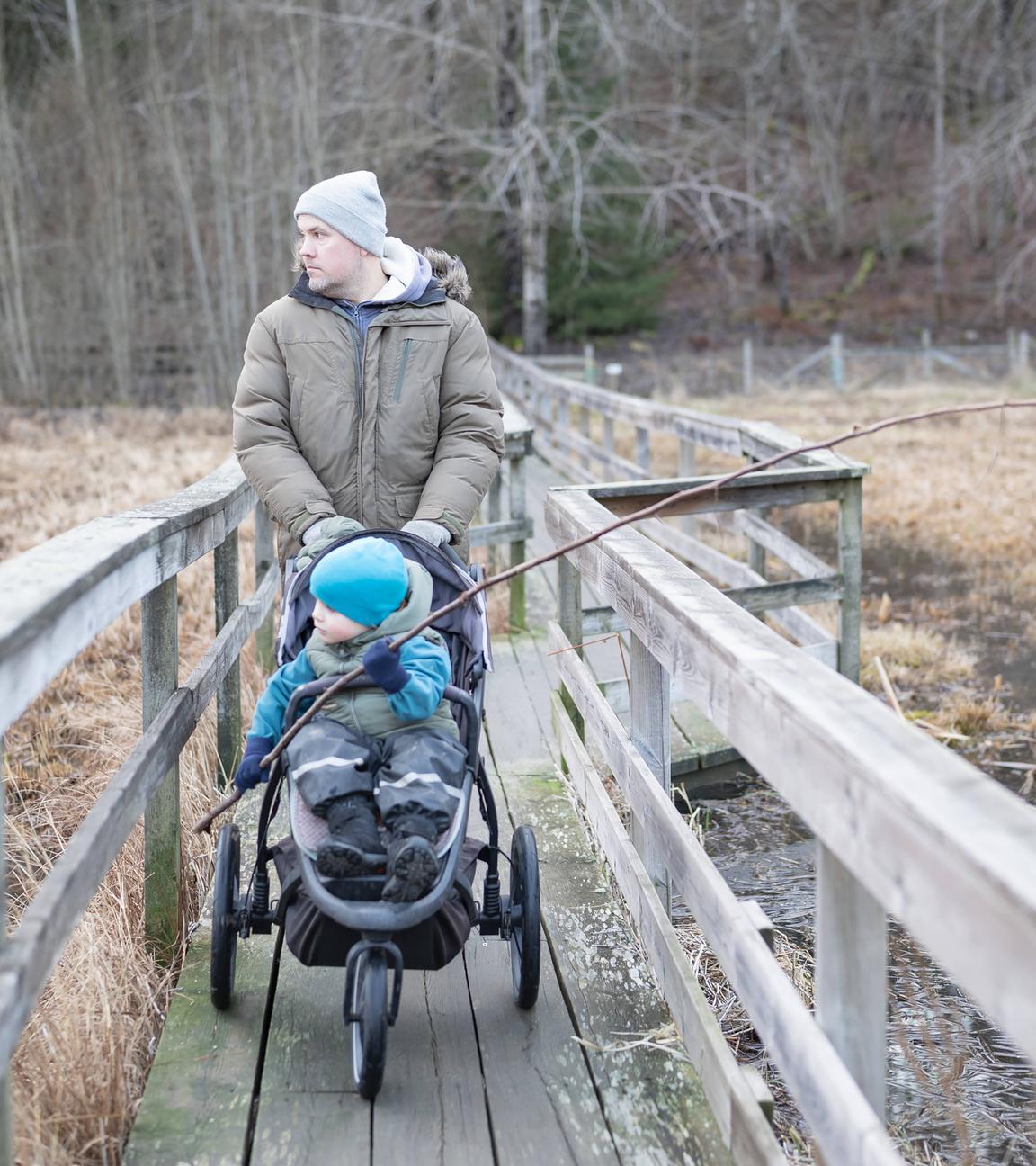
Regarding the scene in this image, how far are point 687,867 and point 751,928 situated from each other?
0.39 meters

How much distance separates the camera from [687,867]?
262 centimetres

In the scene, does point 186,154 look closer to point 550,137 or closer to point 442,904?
point 550,137

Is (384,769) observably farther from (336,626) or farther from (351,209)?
(351,209)

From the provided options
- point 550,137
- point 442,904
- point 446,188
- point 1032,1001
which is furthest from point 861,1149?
point 446,188

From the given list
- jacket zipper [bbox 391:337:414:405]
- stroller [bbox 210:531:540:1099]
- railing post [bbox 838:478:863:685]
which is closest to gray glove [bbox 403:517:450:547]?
stroller [bbox 210:531:540:1099]

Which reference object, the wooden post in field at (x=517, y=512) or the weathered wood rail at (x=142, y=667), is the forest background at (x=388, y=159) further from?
the weathered wood rail at (x=142, y=667)

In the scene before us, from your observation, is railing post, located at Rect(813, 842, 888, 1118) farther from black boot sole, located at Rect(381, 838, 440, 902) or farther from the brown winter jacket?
the brown winter jacket

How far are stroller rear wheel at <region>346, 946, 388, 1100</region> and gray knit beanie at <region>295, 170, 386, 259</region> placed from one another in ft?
6.47

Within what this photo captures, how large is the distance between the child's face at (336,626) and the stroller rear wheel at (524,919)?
66 cm

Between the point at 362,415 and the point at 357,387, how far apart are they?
0.26 feet

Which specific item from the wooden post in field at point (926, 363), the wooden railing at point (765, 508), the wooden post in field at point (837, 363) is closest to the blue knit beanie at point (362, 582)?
the wooden railing at point (765, 508)

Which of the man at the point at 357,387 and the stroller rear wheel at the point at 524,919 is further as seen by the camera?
the man at the point at 357,387

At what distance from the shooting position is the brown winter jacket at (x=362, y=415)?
368 cm

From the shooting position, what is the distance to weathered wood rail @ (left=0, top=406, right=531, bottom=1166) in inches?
76.1
